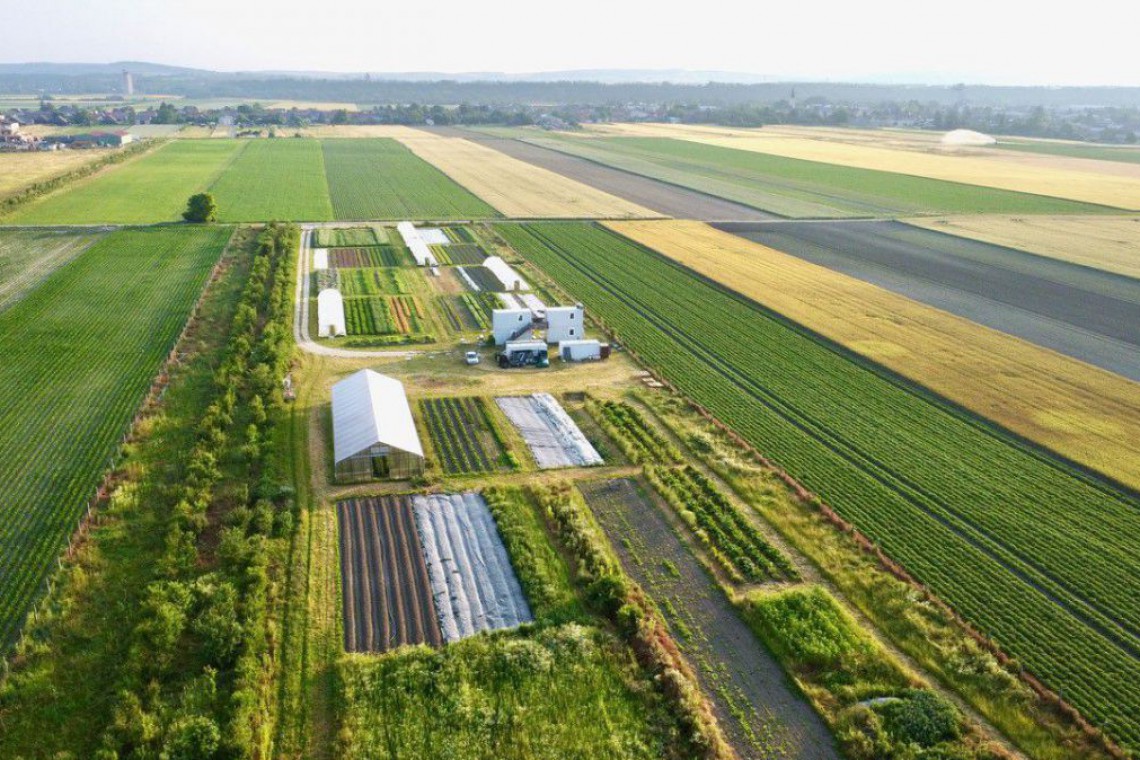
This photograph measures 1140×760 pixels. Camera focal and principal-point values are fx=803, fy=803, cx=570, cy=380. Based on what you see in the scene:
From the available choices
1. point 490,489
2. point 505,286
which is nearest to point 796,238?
point 505,286

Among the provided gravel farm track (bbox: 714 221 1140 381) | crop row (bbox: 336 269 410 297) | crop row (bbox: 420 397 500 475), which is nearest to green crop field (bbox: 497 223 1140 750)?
crop row (bbox: 420 397 500 475)

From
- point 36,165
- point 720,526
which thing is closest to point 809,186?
point 720,526

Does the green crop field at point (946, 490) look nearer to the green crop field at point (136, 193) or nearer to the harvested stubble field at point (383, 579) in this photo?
the harvested stubble field at point (383, 579)

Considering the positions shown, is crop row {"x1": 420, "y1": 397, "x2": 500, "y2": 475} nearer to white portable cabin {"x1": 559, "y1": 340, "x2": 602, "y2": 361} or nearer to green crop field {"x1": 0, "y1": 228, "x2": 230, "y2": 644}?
white portable cabin {"x1": 559, "y1": 340, "x2": 602, "y2": 361}

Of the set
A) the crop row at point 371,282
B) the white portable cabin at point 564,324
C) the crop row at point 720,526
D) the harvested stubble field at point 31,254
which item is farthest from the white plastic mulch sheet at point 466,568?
the harvested stubble field at point 31,254

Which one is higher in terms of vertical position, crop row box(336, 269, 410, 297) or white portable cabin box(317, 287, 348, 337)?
crop row box(336, 269, 410, 297)

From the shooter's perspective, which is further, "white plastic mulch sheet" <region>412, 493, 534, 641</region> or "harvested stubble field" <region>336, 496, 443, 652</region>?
"white plastic mulch sheet" <region>412, 493, 534, 641</region>

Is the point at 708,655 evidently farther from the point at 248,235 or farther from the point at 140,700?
the point at 248,235
